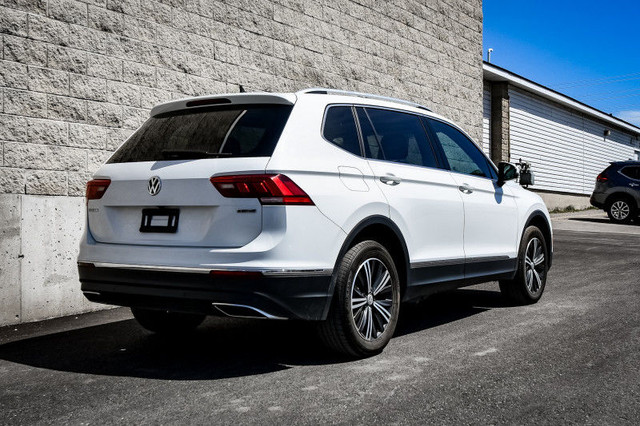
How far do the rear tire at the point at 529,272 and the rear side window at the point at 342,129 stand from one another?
2.79 meters

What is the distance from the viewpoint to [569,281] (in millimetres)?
8633

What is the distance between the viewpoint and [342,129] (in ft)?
15.8

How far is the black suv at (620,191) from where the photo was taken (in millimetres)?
19422

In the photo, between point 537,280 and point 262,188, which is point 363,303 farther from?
point 537,280

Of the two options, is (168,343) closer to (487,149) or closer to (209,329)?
(209,329)

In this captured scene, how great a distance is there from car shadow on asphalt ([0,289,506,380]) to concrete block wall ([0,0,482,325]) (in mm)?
1053

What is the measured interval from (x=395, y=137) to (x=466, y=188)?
981 mm

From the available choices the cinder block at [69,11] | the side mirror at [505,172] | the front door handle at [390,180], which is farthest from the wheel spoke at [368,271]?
the cinder block at [69,11]

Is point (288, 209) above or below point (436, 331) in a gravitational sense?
above

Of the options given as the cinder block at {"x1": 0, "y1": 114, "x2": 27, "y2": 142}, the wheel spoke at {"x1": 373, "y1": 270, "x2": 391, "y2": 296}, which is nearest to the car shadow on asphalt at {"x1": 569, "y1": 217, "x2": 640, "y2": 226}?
the wheel spoke at {"x1": 373, "y1": 270, "x2": 391, "y2": 296}

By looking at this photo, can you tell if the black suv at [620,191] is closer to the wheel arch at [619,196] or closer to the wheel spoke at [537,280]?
the wheel arch at [619,196]

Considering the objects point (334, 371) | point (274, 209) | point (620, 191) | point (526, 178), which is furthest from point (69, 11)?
point (620, 191)

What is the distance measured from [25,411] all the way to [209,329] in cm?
237

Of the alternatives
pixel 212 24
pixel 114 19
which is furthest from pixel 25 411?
pixel 212 24
